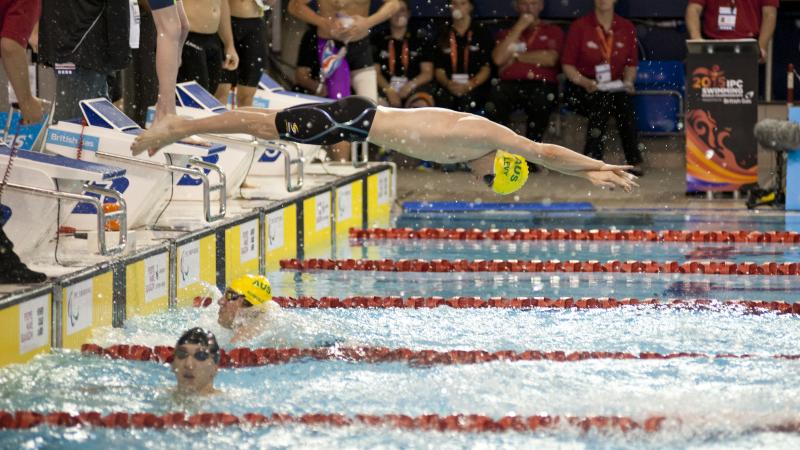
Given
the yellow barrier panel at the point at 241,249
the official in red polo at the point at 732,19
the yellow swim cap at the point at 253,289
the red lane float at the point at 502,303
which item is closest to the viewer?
the yellow swim cap at the point at 253,289

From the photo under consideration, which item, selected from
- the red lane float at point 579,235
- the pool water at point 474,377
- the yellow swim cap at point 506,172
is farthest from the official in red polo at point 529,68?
the yellow swim cap at point 506,172

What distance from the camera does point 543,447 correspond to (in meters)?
3.93

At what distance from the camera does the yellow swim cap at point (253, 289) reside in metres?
5.22

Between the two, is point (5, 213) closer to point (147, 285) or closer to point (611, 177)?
point (147, 285)

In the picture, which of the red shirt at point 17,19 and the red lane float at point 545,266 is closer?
the red shirt at point 17,19

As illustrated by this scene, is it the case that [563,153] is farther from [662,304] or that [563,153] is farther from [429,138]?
[662,304]

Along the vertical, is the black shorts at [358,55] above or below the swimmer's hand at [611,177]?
above

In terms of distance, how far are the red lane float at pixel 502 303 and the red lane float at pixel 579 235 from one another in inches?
72.3

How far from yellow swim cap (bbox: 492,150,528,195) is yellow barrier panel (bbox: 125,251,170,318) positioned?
1.54 m

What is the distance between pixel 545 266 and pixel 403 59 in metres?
4.53

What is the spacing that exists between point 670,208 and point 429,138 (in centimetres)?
442

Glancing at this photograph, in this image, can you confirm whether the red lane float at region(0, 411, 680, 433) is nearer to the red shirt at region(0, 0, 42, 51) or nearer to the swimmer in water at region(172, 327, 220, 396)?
the swimmer in water at region(172, 327, 220, 396)

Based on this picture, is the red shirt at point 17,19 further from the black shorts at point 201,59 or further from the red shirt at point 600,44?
the red shirt at point 600,44

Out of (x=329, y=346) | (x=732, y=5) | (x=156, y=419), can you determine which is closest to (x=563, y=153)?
(x=329, y=346)
